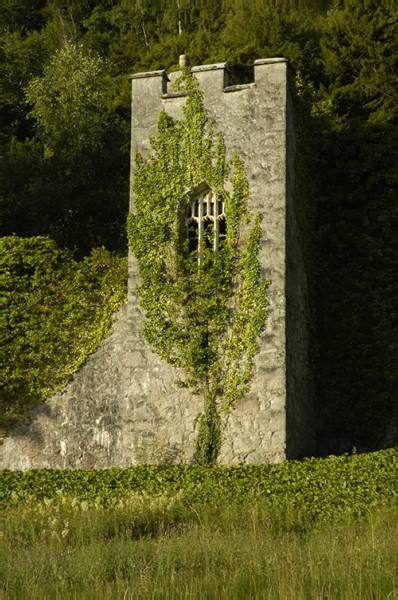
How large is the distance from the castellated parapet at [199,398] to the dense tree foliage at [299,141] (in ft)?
4.52

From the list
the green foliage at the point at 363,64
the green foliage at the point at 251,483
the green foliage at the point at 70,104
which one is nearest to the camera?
the green foliage at the point at 251,483

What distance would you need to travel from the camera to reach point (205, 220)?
439 inches

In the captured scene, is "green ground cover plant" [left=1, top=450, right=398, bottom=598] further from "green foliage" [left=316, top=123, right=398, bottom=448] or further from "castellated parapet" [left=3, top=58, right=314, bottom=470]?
"green foliage" [left=316, top=123, right=398, bottom=448]

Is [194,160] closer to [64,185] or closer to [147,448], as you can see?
[147,448]

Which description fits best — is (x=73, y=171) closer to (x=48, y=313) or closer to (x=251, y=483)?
(x=48, y=313)

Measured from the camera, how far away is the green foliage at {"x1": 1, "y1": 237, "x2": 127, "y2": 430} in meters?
11.3

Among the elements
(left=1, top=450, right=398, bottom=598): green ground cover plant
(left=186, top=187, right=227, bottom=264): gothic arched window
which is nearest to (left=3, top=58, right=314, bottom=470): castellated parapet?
(left=186, top=187, right=227, bottom=264): gothic arched window

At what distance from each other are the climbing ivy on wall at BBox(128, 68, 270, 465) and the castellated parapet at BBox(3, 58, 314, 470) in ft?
0.57

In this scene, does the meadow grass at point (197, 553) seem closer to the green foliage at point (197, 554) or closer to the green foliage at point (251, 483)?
the green foliage at point (197, 554)

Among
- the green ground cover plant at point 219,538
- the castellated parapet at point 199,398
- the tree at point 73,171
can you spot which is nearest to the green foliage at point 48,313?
the castellated parapet at point 199,398

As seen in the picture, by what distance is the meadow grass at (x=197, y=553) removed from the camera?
518 centimetres

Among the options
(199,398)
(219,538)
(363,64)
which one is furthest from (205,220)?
(363,64)

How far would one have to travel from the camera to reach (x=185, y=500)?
8445 millimetres

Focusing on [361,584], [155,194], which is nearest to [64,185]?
[155,194]
